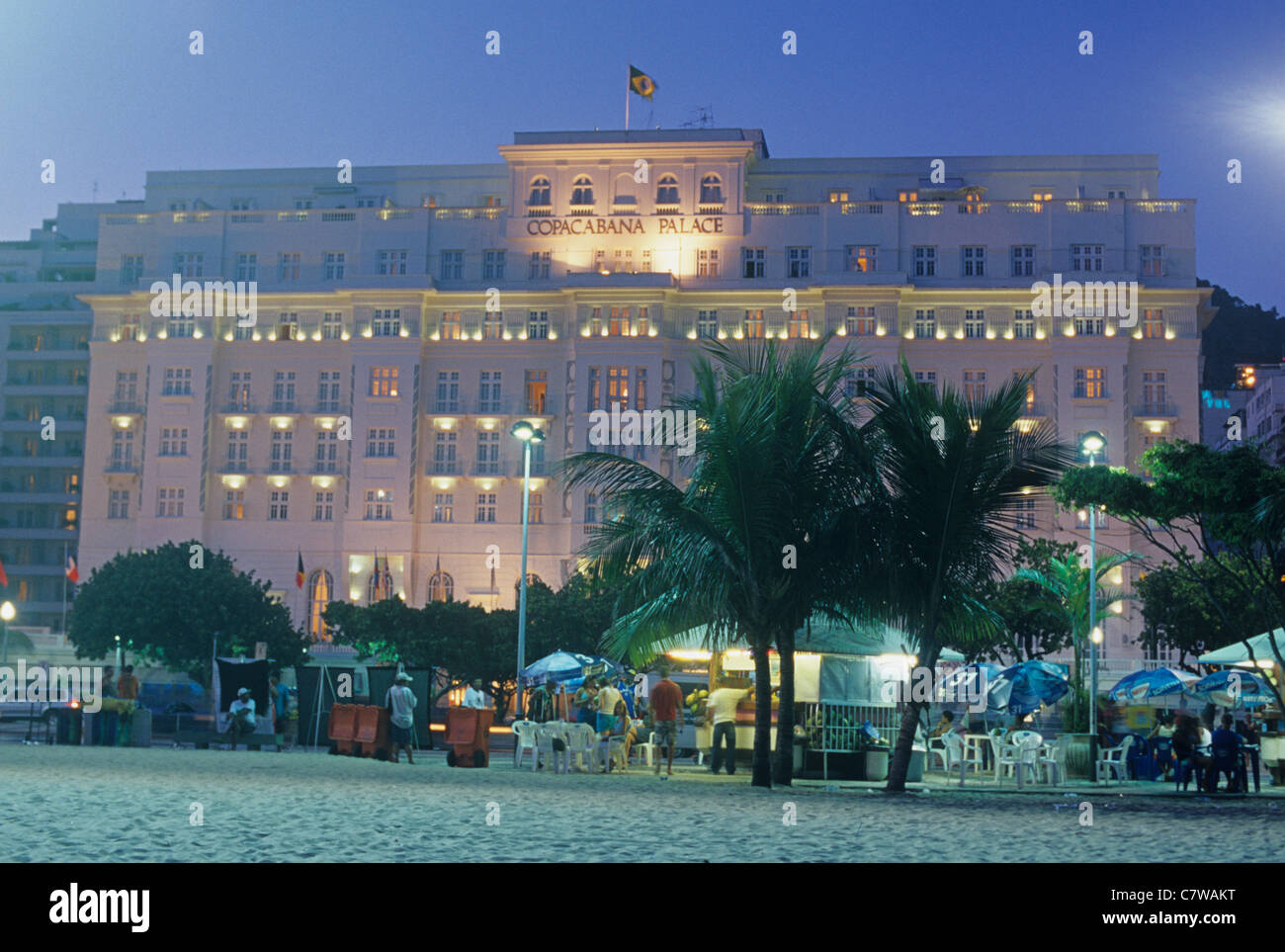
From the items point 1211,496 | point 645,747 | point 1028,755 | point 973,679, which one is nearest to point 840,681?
point 1028,755

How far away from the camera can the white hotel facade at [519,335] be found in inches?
2859

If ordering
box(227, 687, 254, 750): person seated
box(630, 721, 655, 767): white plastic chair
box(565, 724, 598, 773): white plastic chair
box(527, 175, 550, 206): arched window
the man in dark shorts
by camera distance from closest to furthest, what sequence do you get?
1. the man in dark shorts
2. box(565, 724, 598, 773): white plastic chair
3. box(630, 721, 655, 767): white plastic chair
4. box(227, 687, 254, 750): person seated
5. box(527, 175, 550, 206): arched window

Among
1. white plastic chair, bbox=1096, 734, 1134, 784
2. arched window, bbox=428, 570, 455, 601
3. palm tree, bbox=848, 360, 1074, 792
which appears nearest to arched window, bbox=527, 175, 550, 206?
arched window, bbox=428, 570, 455, 601

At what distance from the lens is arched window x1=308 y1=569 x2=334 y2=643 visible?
7444 cm

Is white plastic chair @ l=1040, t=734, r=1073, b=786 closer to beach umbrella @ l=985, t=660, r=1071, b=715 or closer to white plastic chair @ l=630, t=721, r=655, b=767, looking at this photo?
beach umbrella @ l=985, t=660, r=1071, b=715

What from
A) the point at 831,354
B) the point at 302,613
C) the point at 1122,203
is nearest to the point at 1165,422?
the point at 1122,203

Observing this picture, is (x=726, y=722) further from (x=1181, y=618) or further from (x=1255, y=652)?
(x=1181, y=618)

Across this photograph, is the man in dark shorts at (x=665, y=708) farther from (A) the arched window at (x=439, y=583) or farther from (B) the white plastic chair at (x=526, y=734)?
(A) the arched window at (x=439, y=583)

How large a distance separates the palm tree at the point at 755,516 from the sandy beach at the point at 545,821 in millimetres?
2211

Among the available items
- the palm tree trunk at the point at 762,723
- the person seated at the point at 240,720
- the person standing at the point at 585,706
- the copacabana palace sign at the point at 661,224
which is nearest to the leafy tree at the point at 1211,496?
the palm tree trunk at the point at 762,723

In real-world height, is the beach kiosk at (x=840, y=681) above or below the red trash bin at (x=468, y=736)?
above

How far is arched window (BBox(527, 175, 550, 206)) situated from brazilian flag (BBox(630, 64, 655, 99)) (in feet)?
24.7

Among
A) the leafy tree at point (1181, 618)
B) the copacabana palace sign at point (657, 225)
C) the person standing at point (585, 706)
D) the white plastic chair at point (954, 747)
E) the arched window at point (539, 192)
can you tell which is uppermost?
the arched window at point (539, 192)

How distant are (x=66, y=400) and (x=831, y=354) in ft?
167
